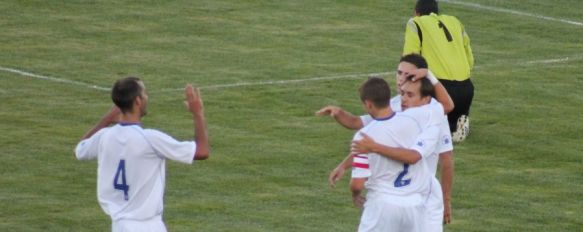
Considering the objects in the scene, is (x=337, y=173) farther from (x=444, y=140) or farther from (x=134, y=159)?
(x=134, y=159)

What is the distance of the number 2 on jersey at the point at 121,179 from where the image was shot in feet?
31.1

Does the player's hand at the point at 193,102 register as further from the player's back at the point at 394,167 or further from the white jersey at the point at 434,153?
the white jersey at the point at 434,153

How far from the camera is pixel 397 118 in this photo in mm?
9750

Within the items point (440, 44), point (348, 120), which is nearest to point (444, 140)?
point (348, 120)

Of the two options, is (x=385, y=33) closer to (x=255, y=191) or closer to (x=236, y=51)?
(x=236, y=51)

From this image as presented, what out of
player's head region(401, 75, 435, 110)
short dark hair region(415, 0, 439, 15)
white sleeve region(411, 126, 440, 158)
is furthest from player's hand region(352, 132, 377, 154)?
short dark hair region(415, 0, 439, 15)

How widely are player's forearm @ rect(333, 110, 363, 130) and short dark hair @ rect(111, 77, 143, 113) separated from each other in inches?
58.1

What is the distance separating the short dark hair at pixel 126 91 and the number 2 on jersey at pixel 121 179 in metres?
0.40

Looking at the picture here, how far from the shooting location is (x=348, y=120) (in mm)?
10273

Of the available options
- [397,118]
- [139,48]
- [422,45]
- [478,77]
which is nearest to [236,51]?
[139,48]

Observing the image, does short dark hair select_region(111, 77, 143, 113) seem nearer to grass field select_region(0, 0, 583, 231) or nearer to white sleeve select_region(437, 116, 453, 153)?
white sleeve select_region(437, 116, 453, 153)

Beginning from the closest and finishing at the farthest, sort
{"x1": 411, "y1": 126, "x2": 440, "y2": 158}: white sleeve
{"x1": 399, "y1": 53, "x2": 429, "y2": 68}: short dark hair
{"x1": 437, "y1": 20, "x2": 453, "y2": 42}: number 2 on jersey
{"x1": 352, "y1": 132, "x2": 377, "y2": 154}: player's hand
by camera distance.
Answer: {"x1": 352, "y1": 132, "x2": 377, "y2": 154}: player's hand → {"x1": 411, "y1": 126, "x2": 440, "y2": 158}: white sleeve → {"x1": 399, "y1": 53, "x2": 429, "y2": 68}: short dark hair → {"x1": 437, "y1": 20, "x2": 453, "y2": 42}: number 2 on jersey

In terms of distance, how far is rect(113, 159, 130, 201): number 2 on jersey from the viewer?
31.1 feet

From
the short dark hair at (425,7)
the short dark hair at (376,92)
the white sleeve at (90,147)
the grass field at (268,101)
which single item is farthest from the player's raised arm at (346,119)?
the short dark hair at (425,7)
